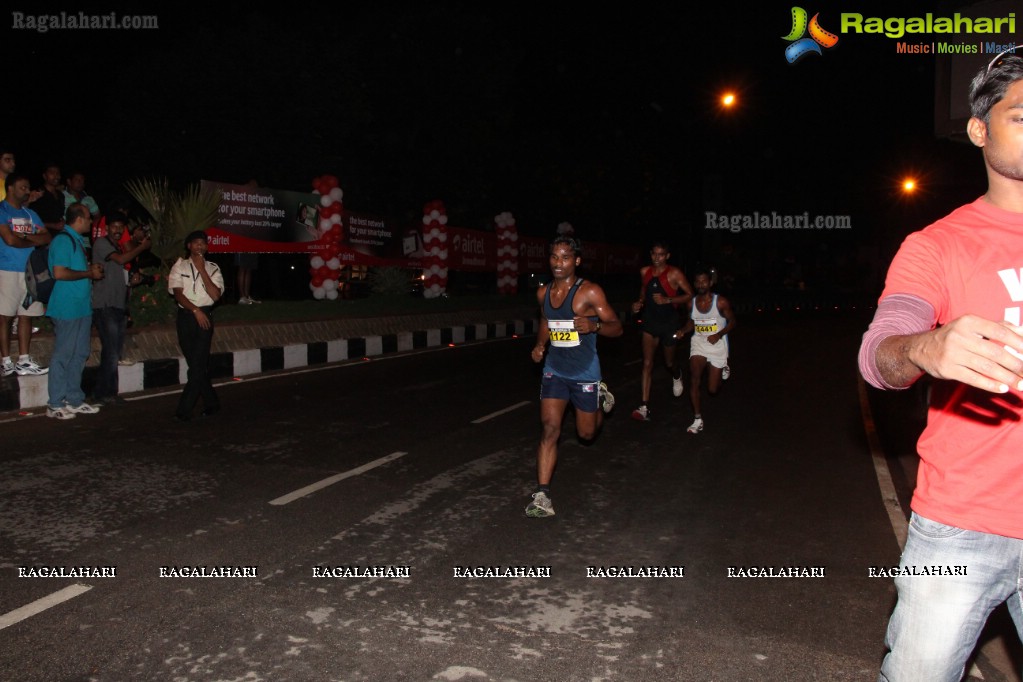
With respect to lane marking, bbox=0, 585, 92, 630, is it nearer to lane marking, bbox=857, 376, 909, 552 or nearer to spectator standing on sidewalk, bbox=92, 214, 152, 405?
lane marking, bbox=857, 376, 909, 552

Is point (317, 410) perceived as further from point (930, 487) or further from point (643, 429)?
point (930, 487)

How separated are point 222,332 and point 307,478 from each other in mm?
7851

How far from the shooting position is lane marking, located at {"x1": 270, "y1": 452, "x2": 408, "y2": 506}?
5984 millimetres

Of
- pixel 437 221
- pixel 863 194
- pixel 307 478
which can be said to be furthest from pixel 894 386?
pixel 863 194

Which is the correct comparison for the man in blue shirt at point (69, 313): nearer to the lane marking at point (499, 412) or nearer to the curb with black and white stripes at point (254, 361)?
the curb with black and white stripes at point (254, 361)

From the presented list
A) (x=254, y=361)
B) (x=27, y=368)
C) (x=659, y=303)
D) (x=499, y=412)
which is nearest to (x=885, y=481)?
(x=659, y=303)

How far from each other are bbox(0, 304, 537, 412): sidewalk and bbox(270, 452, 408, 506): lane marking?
15.2 ft

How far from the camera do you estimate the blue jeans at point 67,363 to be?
28.7 feet

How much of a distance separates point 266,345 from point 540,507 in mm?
10060

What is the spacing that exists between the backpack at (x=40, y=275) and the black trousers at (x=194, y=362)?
4.75 feet

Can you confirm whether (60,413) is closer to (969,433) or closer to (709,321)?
(709,321)

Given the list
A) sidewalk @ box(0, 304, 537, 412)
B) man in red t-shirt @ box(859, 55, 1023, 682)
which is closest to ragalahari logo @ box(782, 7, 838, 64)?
sidewalk @ box(0, 304, 537, 412)

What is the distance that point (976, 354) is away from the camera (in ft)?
5.45

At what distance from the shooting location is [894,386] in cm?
195
